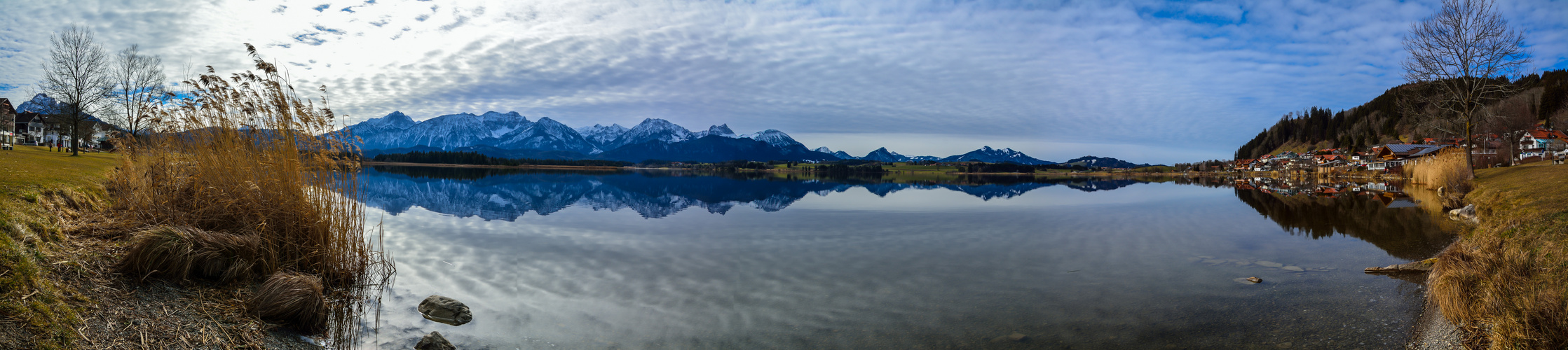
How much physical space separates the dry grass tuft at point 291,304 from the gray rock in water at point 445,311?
3.00ft

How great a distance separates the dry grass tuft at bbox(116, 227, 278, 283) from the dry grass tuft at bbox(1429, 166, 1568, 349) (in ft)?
37.8

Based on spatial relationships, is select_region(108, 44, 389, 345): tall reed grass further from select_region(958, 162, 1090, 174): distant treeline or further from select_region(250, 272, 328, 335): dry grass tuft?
select_region(958, 162, 1090, 174): distant treeline

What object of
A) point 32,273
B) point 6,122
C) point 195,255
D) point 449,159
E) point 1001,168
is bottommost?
point 195,255

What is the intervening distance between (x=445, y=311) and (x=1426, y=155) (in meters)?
69.0

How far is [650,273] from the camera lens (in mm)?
8648

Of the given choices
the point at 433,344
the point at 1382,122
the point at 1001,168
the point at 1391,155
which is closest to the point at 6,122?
the point at 433,344

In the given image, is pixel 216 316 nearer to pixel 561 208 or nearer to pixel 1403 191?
pixel 561 208

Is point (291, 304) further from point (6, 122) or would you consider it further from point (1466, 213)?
point (6, 122)

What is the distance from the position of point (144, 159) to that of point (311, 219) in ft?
13.5

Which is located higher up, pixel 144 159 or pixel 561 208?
pixel 144 159

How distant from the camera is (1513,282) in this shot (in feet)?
19.7

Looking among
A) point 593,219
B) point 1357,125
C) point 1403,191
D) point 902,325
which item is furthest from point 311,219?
point 1357,125

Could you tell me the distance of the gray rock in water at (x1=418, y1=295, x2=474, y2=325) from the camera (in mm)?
6189

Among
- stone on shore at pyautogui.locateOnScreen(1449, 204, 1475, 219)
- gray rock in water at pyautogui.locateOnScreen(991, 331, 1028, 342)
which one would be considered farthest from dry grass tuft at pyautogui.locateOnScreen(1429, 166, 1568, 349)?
stone on shore at pyautogui.locateOnScreen(1449, 204, 1475, 219)
